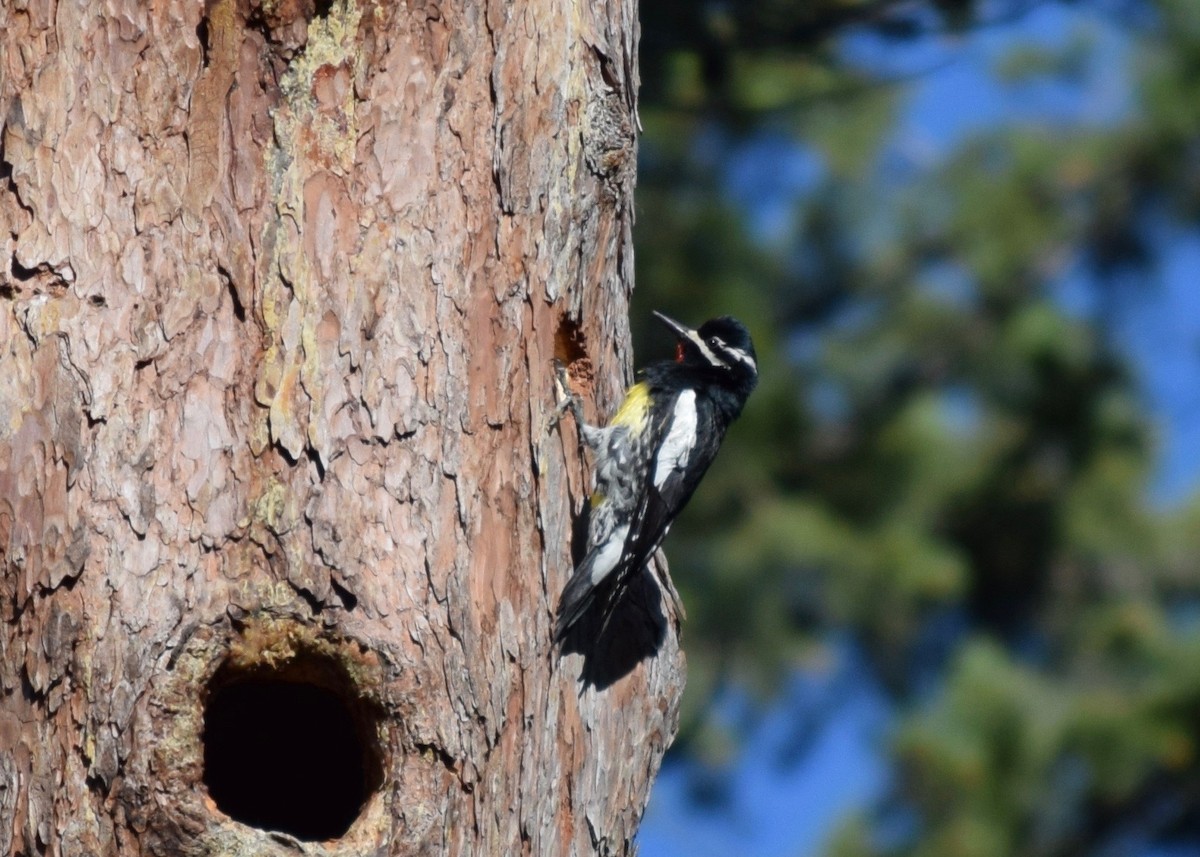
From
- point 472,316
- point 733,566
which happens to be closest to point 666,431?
point 472,316

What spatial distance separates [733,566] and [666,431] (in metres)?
3.65

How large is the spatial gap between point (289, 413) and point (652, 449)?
1.46 metres

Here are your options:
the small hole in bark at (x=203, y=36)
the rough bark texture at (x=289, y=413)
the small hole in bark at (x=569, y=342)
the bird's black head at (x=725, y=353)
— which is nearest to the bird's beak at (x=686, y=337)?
the bird's black head at (x=725, y=353)

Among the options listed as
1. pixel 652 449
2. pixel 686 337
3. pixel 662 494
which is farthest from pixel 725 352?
pixel 662 494

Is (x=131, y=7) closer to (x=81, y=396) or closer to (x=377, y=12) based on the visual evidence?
(x=377, y=12)

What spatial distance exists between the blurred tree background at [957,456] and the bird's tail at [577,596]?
13.7 ft

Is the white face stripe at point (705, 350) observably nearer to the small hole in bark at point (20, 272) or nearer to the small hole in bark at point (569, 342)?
the small hole in bark at point (569, 342)

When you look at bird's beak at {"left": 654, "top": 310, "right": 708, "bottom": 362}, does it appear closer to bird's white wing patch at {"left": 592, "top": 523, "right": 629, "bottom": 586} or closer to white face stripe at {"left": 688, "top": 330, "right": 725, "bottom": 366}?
white face stripe at {"left": 688, "top": 330, "right": 725, "bottom": 366}

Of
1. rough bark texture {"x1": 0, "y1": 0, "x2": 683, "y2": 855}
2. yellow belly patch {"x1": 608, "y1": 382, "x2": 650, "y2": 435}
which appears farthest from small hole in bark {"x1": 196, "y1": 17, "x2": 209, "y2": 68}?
yellow belly patch {"x1": 608, "y1": 382, "x2": 650, "y2": 435}

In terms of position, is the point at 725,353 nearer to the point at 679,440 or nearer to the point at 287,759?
the point at 679,440

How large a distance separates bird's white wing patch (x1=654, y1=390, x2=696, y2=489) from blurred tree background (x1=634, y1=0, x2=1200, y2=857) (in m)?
2.86

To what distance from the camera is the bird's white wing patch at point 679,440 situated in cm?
449

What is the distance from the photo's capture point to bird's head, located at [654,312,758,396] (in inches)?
195

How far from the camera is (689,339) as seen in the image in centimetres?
505
